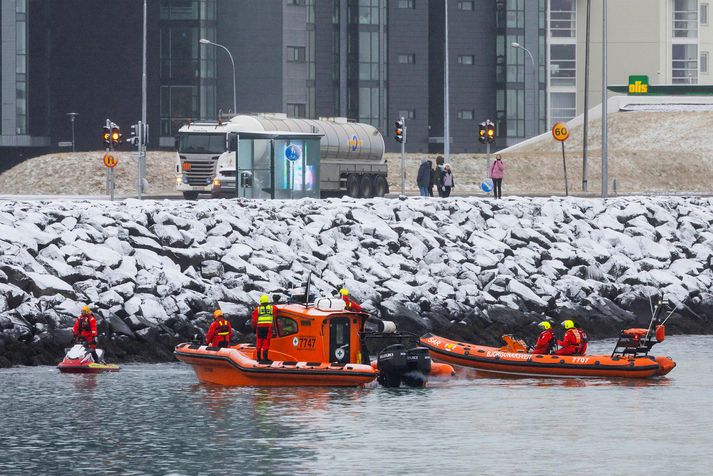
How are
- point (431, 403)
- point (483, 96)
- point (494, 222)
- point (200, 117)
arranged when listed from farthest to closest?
point (483, 96) → point (200, 117) → point (494, 222) → point (431, 403)

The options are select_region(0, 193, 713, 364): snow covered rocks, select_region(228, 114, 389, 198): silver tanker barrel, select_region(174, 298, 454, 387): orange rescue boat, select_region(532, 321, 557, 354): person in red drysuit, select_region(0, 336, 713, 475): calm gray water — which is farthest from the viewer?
select_region(228, 114, 389, 198): silver tanker barrel

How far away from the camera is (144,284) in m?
38.2

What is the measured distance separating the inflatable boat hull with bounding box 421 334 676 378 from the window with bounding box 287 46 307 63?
220 feet

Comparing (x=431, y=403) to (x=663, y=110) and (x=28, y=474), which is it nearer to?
(x=28, y=474)

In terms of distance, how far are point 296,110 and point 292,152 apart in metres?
48.8

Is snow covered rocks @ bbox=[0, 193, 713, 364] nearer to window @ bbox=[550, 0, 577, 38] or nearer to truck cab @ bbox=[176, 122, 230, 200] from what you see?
truck cab @ bbox=[176, 122, 230, 200]

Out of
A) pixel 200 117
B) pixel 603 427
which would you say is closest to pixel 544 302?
pixel 603 427

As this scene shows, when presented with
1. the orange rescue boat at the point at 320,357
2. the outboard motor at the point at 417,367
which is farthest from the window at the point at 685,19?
the orange rescue boat at the point at 320,357

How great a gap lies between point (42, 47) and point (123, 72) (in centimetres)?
707

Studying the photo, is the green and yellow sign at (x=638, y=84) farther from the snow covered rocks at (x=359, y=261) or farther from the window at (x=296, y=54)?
the snow covered rocks at (x=359, y=261)

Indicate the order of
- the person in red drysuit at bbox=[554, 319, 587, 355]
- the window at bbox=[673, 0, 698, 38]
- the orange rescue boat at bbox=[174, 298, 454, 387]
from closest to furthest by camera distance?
the orange rescue boat at bbox=[174, 298, 454, 387]
the person in red drysuit at bbox=[554, 319, 587, 355]
the window at bbox=[673, 0, 698, 38]

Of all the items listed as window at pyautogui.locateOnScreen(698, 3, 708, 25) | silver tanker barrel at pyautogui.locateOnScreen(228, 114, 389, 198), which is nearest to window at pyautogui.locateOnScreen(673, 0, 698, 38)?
window at pyautogui.locateOnScreen(698, 3, 708, 25)

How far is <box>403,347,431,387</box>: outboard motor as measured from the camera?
31375 mm

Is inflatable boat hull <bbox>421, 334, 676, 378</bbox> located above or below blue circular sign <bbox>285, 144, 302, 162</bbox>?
below
